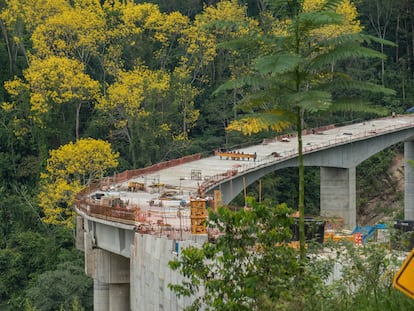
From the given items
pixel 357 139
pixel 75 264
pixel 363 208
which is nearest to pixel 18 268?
pixel 75 264

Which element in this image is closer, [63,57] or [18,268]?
[18,268]

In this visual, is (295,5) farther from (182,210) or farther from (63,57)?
(63,57)

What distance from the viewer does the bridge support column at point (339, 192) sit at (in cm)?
6381

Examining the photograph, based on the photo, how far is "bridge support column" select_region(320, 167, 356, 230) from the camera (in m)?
63.8

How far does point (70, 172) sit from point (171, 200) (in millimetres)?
17593

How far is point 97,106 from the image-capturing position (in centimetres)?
6762

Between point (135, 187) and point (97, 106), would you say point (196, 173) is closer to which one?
point (135, 187)

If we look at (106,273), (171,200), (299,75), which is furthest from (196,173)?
(299,75)

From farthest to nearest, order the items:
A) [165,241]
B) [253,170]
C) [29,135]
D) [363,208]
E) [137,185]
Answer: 1. [363,208]
2. [29,135]
3. [253,170]
4. [137,185]
5. [165,241]

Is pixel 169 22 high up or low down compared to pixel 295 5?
up

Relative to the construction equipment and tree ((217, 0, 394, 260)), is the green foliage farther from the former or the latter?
tree ((217, 0, 394, 260))

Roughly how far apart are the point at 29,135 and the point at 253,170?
70.4 ft

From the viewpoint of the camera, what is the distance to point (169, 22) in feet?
245

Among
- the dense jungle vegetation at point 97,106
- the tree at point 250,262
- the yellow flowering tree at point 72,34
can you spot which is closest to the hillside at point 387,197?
the dense jungle vegetation at point 97,106
